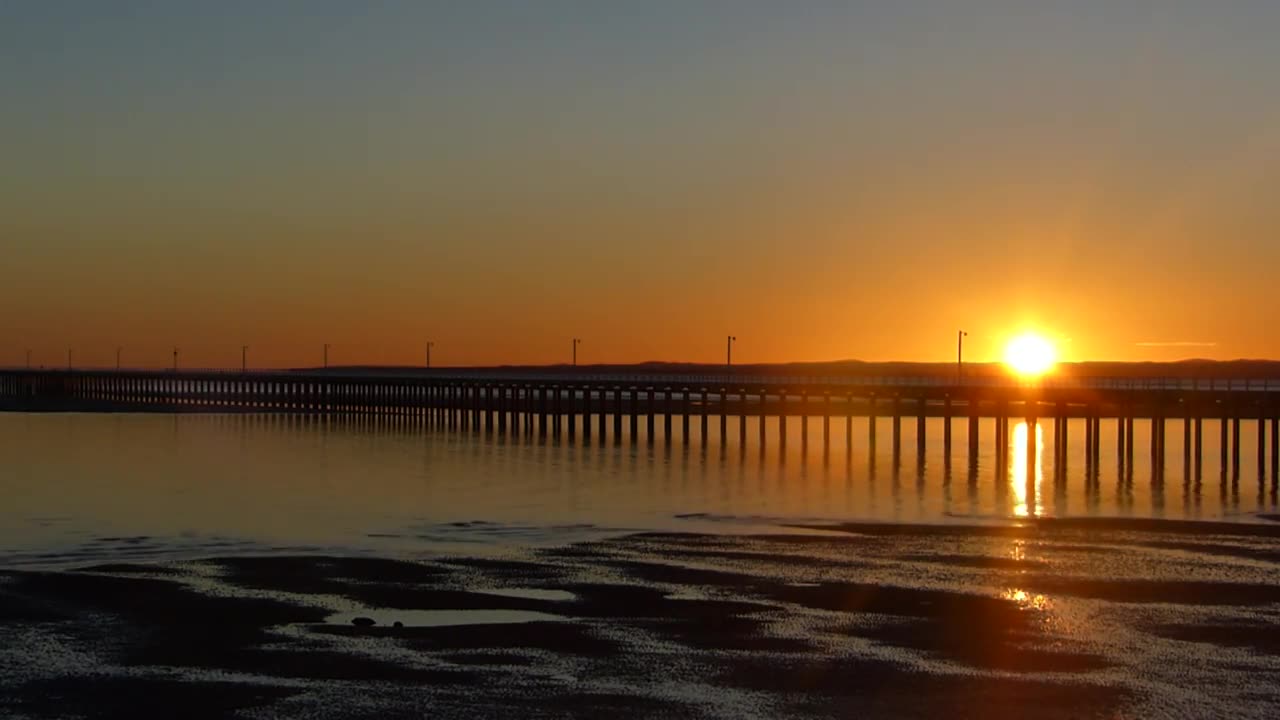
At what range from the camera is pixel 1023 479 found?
51812 mm

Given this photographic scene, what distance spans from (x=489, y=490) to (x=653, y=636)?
2480cm

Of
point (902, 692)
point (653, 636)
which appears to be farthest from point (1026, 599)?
point (902, 692)

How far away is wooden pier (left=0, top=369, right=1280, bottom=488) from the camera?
6219 cm

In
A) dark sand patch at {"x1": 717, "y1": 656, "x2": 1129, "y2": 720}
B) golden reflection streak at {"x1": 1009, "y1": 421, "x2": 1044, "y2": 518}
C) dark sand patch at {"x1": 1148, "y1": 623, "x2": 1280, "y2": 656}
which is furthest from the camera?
golden reflection streak at {"x1": 1009, "y1": 421, "x2": 1044, "y2": 518}

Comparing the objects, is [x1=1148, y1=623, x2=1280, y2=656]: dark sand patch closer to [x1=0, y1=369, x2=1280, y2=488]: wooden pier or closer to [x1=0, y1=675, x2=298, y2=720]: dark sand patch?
[x1=0, y1=675, x2=298, y2=720]: dark sand patch

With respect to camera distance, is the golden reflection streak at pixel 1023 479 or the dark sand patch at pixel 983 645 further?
the golden reflection streak at pixel 1023 479

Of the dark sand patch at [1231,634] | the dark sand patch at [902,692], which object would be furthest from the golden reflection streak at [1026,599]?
the dark sand patch at [902,692]

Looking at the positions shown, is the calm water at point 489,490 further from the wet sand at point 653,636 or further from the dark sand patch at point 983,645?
the dark sand patch at point 983,645

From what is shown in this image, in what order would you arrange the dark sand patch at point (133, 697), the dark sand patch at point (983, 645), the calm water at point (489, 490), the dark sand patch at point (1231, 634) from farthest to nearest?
the calm water at point (489, 490), the dark sand patch at point (1231, 634), the dark sand patch at point (983, 645), the dark sand patch at point (133, 697)

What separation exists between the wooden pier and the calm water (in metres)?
1.55

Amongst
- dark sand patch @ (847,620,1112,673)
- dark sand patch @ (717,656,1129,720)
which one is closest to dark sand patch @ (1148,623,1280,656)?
dark sand patch @ (847,620,1112,673)

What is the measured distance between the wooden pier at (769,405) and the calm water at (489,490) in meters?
1.55

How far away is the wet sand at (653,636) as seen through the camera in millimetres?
17562

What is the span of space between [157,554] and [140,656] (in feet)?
33.6
